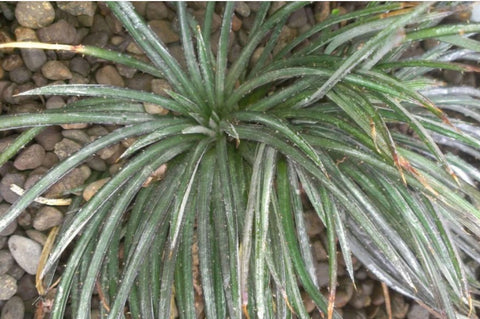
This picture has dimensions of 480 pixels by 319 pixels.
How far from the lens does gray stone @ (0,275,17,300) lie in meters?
1.35

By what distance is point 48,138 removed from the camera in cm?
141

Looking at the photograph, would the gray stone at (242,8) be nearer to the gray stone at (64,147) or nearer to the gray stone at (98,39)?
the gray stone at (98,39)

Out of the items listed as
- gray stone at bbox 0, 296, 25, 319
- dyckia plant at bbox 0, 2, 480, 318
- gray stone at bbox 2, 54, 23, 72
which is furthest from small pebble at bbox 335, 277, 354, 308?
gray stone at bbox 2, 54, 23, 72

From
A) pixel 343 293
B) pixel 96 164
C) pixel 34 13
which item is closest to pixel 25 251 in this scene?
pixel 96 164

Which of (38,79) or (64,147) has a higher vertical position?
(38,79)

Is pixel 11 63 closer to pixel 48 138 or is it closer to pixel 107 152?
pixel 48 138

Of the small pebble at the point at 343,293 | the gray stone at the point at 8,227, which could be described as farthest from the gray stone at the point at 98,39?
the small pebble at the point at 343,293

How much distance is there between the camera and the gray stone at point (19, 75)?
1.43 metres

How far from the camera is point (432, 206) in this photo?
1.26 meters

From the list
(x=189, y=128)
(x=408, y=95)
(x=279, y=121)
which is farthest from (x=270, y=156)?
(x=408, y=95)

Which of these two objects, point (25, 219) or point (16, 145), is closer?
point (16, 145)

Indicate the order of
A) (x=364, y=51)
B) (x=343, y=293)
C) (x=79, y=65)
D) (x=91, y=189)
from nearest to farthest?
(x=364, y=51) < (x=91, y=189) < (x=79, y=65) < (x=343, y=293)

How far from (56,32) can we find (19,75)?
0.15 metres

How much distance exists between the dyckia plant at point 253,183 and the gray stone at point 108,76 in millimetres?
152
